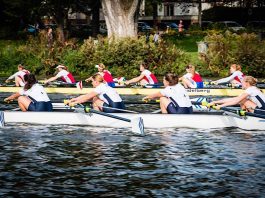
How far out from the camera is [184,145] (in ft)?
64.1

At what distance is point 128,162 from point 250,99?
565 cm

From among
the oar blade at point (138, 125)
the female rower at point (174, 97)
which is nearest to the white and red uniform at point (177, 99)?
the female rower at point (174, 97)

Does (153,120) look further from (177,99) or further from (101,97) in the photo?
(101,97)

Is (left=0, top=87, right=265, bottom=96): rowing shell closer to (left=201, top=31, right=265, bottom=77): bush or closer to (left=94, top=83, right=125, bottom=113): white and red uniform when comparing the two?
(left=94, top=83, right=125, bottom=113): white and red uniform

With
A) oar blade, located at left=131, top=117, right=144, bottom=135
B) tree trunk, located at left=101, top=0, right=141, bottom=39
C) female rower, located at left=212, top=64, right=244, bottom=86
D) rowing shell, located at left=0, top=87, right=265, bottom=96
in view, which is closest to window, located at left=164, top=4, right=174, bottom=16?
tree trunk, located at left=101, top=0, right=141, bottom=39

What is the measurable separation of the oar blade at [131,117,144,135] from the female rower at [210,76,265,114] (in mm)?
2095

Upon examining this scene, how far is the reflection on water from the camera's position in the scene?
15.0 meters

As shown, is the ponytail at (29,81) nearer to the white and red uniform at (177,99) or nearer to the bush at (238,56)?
the white and red uniform at (177,99)

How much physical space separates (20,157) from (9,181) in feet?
7.94

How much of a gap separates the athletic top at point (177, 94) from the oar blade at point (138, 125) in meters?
1.22

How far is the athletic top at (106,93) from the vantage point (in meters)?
22.5

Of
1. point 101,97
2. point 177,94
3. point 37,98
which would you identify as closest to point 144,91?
point 101,97

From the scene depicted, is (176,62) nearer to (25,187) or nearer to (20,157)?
(20,157)

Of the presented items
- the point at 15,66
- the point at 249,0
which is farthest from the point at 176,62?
the point at 249,0
